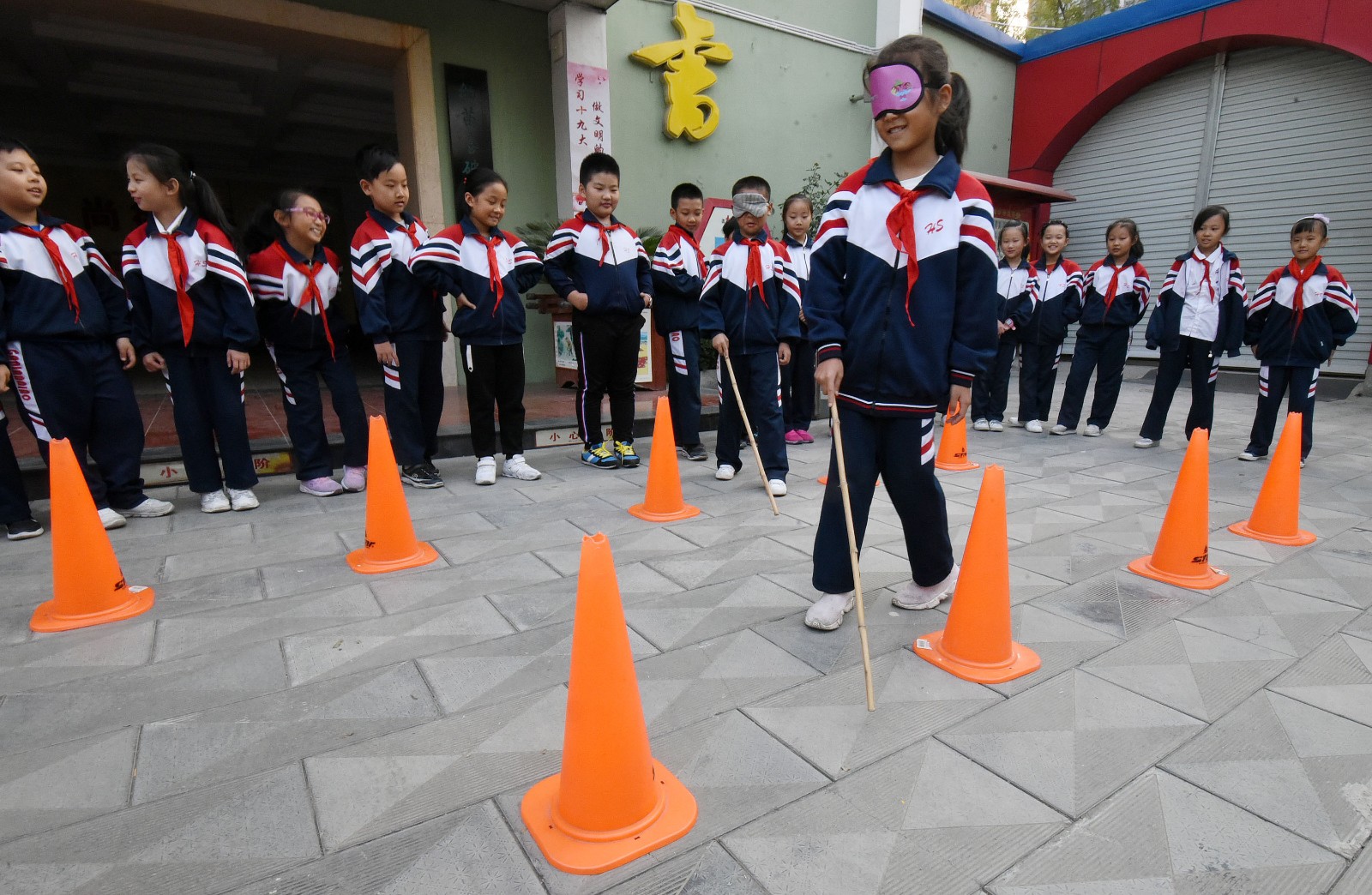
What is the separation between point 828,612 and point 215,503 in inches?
142

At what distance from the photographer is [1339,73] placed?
9.73m

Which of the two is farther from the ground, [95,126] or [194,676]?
[95,126]

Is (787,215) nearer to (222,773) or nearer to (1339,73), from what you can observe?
(222,773)

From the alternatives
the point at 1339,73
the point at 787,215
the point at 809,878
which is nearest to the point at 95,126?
the point at 787,215

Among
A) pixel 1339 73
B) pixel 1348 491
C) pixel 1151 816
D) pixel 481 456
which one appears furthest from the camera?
pixel 1339 73

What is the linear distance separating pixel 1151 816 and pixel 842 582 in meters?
1.17

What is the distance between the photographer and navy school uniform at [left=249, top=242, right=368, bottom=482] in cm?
432

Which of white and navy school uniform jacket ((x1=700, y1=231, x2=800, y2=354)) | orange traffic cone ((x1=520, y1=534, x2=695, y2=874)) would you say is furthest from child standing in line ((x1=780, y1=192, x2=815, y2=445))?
orange traffic cone ((x1=520, y1=534, x2=695, y2=874))

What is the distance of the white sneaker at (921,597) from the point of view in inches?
111

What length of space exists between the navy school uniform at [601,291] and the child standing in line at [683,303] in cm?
17

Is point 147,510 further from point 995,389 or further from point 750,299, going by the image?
point 995,389

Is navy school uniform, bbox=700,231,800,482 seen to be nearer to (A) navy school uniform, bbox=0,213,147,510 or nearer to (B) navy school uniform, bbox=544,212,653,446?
(B) navy school uniform, bbox=544,212,653,446

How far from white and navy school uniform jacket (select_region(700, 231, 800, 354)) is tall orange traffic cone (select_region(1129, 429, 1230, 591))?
2349mm

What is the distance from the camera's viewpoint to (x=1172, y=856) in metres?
1.57
